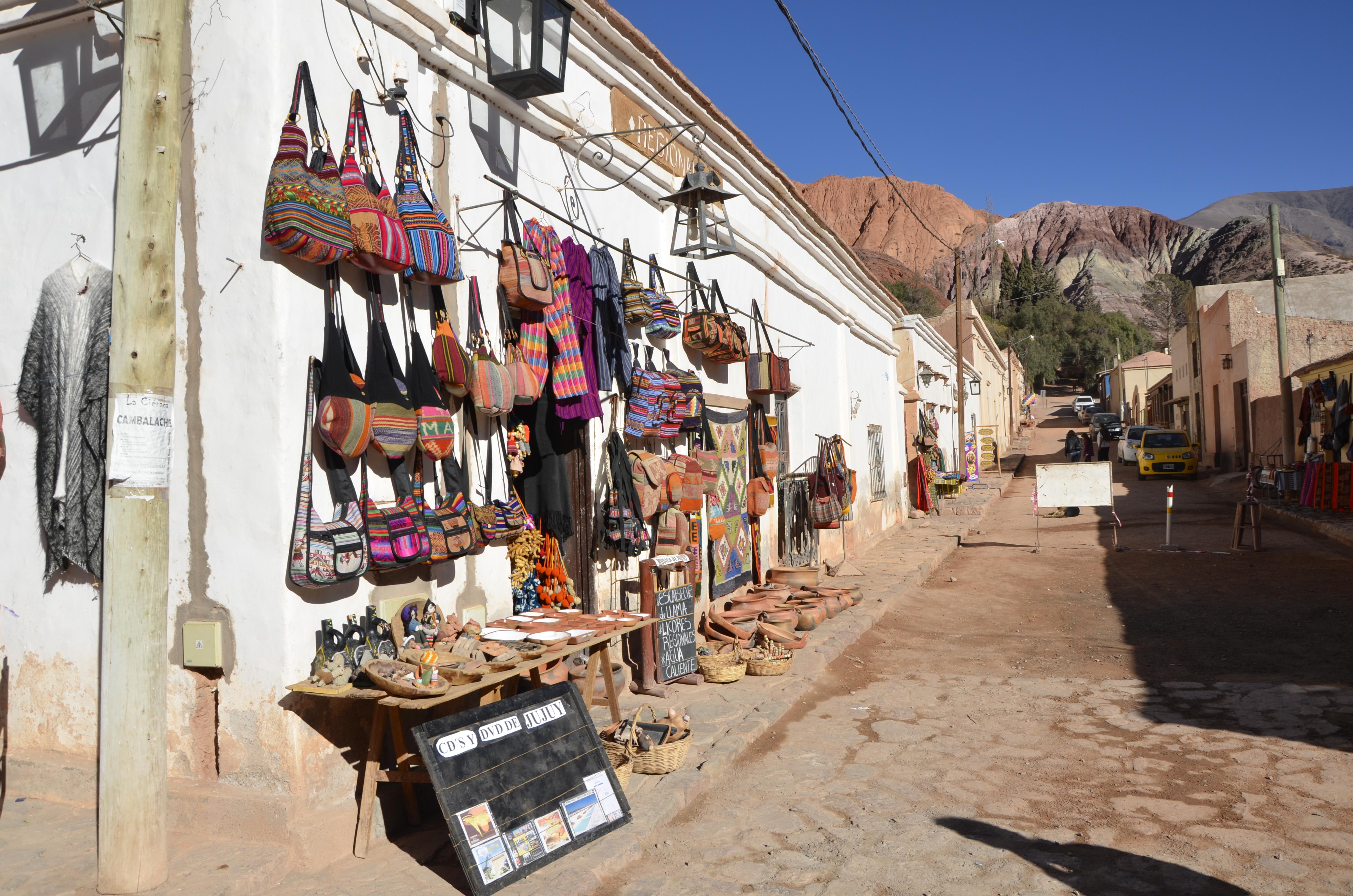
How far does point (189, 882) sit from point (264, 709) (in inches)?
26.7

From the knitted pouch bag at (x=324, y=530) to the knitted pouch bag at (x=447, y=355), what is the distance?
0.74m

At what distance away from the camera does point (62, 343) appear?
14.2 feet

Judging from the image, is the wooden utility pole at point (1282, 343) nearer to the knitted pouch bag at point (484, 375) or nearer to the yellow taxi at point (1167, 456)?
the yellow taxi at point (1167, 456)

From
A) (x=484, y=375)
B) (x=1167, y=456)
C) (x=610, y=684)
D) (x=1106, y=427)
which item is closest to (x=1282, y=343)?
(x=1167, y=456)

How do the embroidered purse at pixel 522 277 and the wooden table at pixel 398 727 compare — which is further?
the embroidered purse at pixel 522 277

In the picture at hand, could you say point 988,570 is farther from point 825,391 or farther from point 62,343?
point 62,343

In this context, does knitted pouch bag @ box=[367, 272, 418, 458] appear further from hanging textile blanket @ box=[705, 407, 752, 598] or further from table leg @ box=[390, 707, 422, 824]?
hanging textile blanket @ box=[705, 407, 752, 598]

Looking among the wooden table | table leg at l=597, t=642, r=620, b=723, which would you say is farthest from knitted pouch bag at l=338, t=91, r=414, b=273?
table leg at l=597, t=642, r=620, b=723

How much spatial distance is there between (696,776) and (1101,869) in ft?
6.51

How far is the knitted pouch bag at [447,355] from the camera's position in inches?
186

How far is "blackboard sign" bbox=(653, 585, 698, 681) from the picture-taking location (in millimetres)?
6688

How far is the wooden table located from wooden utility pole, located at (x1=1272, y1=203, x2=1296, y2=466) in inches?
805

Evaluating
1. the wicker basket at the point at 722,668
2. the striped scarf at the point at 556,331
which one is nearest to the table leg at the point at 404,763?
the striped scarf at the point at 556,331

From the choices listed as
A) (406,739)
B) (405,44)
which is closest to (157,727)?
(406,739)
